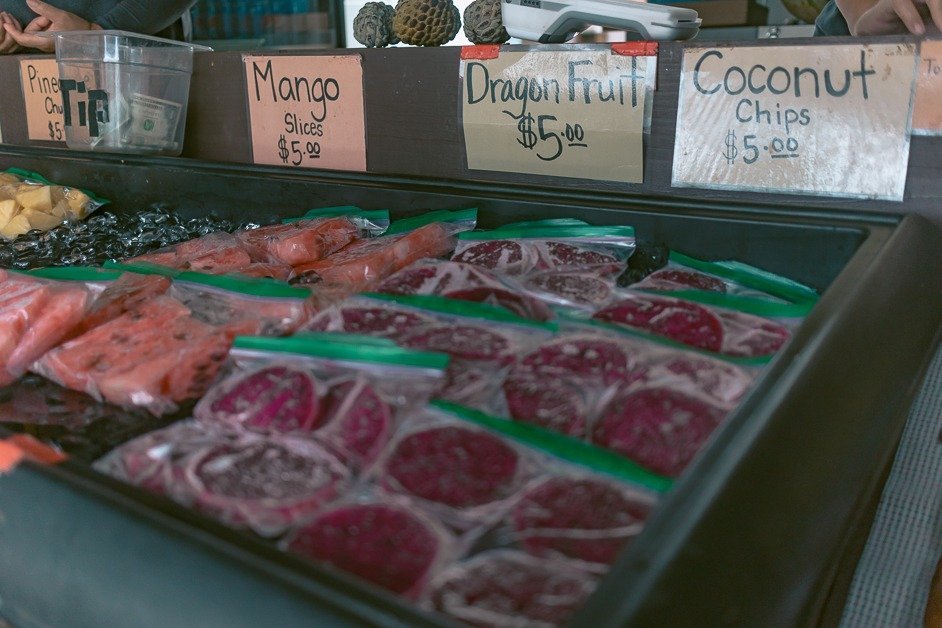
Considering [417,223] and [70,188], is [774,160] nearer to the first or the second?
[417,223]

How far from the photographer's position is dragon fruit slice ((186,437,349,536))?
0.54 metres

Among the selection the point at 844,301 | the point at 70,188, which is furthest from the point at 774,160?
the point at 70,188

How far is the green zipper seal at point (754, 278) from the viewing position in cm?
87

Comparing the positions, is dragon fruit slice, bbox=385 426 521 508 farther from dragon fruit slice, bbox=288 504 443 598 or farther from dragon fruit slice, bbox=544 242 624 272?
dragon fruit slice, bbox=544 242 624 272

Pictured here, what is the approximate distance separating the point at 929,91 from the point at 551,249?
0.48m

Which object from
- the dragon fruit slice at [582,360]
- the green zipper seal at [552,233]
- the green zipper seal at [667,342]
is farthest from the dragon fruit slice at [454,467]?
the green zipper seal at [552,233]

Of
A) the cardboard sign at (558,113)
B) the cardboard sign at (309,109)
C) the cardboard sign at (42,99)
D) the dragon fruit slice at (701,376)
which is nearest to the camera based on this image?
the dragon fruit slice at (701,376)

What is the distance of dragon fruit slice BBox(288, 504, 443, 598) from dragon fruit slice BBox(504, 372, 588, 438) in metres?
0.16

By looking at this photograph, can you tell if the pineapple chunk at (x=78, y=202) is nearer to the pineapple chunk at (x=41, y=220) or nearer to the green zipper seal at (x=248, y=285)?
the pineapple chunk at (x=41, y=220)

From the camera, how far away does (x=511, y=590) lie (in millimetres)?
458

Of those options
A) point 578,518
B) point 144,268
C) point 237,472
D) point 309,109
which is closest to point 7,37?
point 309,109

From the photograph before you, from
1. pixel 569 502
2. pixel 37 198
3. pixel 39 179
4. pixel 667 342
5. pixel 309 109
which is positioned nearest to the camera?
pixel 569 502

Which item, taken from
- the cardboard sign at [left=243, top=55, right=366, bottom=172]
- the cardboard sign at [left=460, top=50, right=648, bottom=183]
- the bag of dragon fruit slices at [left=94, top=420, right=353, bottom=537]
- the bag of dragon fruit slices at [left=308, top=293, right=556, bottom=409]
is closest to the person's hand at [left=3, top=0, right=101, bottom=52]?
the cardboard sign at [left=243, top=55, right=366, bottom=172]

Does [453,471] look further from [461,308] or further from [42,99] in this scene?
[42,99]
